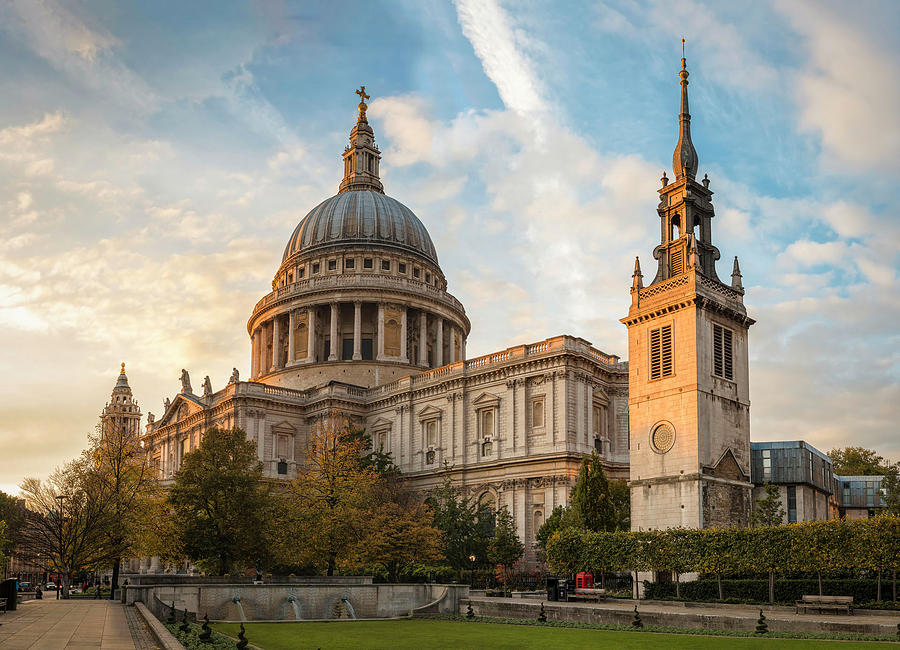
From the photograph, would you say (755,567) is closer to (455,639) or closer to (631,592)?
(631,592)

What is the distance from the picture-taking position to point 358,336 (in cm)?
9019

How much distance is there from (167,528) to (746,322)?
104 feet

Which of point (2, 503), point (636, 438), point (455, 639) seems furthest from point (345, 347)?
point (455, 639)

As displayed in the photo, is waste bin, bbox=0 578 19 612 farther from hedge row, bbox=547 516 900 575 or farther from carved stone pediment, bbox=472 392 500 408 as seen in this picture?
carved stone pediment, bbox=472 392 500 408

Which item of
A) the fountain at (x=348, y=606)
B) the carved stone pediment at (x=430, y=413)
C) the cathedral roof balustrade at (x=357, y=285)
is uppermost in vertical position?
the cathedral roof balustrade at (x=357, y=285)

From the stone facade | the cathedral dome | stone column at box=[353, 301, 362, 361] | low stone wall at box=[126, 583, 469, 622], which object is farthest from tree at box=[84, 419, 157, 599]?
the cathedral dome

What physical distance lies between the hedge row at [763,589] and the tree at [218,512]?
19573 millimetres

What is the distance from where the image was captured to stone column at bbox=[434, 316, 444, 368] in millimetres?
93812

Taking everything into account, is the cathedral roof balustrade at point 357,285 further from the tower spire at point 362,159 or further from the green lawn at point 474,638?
the green lawn at point 474,638

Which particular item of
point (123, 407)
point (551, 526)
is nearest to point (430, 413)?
point (551, 526)

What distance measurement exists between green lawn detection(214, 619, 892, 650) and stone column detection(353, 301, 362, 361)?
53693mm

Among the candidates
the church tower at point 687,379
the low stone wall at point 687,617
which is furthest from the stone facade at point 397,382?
the low stone wall at point 687,617

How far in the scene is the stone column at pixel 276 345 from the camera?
312ft

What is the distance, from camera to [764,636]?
1072 inches
